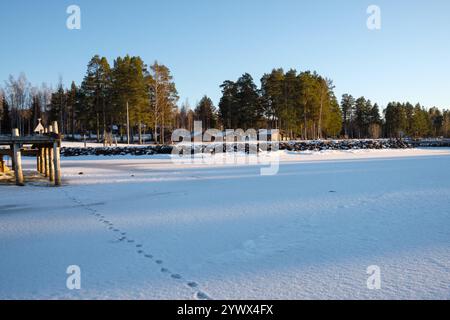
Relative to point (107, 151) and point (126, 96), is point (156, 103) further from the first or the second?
point (107, 151)

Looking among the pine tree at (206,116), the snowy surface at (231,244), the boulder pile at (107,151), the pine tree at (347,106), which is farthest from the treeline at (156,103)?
the snowy surface at (231,244)

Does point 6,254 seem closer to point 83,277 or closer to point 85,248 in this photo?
point 85,248

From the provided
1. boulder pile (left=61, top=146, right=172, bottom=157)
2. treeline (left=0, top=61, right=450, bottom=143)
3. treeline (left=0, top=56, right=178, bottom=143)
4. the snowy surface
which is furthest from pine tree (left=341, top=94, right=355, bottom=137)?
the snowy surface

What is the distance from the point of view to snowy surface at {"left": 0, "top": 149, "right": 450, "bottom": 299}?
4246 millimetres

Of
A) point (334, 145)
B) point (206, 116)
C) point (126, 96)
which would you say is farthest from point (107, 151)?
point (206, 116)

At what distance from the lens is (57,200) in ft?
37.1

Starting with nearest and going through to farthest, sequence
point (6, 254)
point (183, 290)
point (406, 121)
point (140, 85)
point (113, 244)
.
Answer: point (183, 290), point (6, 254), point (113, 244), point (140, 85), point (406, 121)

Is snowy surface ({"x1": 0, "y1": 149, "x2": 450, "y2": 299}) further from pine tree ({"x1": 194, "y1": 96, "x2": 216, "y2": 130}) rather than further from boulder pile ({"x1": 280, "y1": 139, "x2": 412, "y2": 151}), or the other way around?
pine tree ({"x1": 194, "y1": 96, "x2": 216, "y2": 130})

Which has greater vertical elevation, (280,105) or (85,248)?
(280,105)

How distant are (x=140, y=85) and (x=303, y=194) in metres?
38.0

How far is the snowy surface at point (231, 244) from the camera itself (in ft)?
13.9

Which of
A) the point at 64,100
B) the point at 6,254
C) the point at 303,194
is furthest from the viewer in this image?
the point at 64,100

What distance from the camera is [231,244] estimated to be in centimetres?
607
